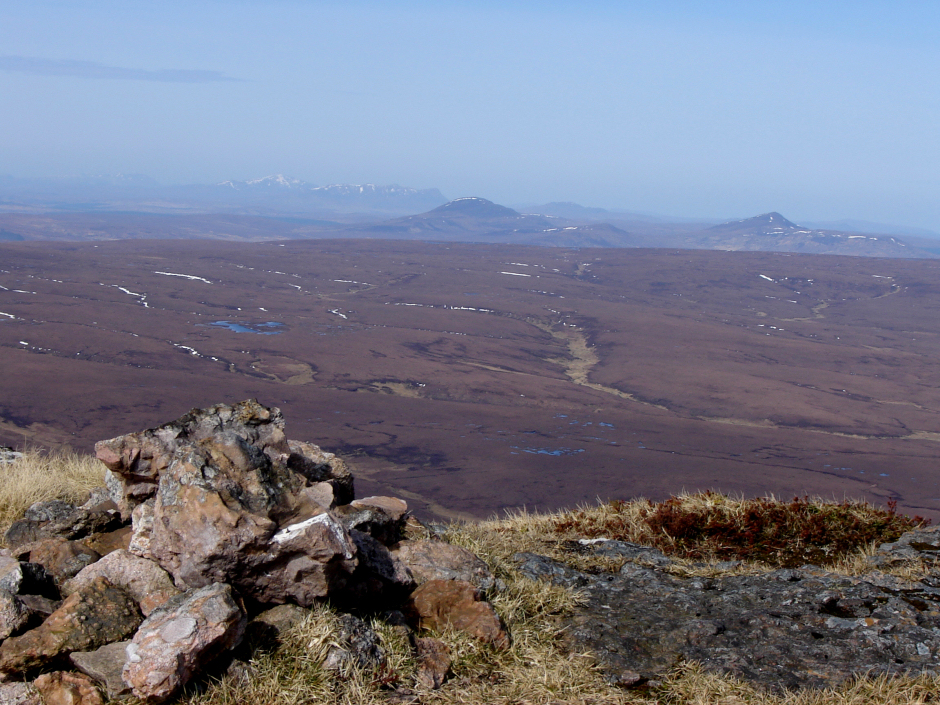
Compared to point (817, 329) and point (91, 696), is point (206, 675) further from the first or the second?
point (817, 329)

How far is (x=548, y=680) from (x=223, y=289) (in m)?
68.4

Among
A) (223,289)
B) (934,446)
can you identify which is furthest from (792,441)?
(223,289)

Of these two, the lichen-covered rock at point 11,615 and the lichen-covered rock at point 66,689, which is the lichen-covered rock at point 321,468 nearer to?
the lichen-covered rock at point 11,615

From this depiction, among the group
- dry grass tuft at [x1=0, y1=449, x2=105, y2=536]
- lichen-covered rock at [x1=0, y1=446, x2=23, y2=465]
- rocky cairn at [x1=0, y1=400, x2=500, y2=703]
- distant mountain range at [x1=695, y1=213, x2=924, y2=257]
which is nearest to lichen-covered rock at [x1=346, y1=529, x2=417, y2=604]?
rocky cairn at [x1=0, y1=400, x2=500, y2=703]

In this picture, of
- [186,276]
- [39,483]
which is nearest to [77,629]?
[39,483]

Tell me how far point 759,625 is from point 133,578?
142 inches

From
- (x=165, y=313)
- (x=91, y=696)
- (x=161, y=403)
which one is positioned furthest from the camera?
(x=165, y=313)

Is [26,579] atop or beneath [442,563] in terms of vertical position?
atop

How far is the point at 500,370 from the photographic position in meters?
47.0

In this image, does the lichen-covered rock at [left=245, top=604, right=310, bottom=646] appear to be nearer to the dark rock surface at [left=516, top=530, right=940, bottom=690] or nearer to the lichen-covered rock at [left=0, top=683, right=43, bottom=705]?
the lichen-covered rock at [left=0, top=683, right=43, bottom=705]

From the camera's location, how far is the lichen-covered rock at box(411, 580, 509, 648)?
4312 mm

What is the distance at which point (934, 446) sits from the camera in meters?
38.0

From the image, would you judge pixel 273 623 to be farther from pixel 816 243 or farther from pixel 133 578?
pixel 816 243

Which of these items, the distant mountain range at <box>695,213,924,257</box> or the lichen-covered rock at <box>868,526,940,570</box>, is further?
the distant mountain range at <box>695,213,924,257</box>
